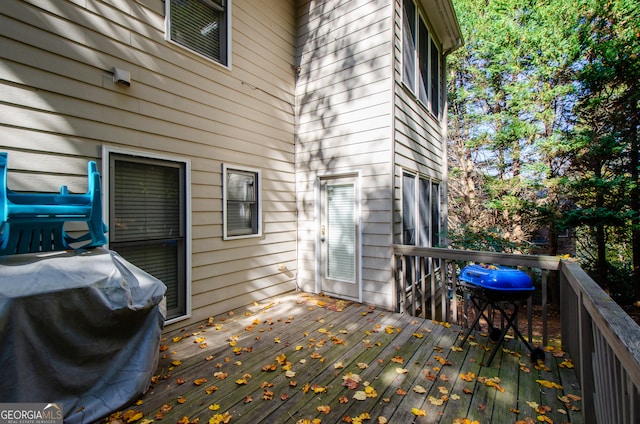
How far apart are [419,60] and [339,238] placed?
3656mm

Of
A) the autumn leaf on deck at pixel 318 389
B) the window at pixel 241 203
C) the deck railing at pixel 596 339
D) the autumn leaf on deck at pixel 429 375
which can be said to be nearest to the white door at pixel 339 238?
the deck railing at pixel 596 339

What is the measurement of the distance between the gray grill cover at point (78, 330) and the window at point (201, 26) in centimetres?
283

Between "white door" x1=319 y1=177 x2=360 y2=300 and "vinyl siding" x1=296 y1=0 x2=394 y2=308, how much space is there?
0.15m

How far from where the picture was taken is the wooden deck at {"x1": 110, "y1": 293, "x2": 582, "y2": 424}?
205 centimetres

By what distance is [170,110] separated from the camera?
3.42 metres

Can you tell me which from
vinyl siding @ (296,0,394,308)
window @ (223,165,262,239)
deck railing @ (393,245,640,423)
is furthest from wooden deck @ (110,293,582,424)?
window @ (223,165,262,239)

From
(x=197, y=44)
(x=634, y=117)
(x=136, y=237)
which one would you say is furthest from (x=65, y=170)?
(x=634, y=117)

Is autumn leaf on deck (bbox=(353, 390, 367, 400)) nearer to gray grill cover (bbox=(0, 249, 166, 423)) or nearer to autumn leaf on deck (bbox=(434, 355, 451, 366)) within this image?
autumn leaf on deck (bbox=(434, 355, 451, 366))

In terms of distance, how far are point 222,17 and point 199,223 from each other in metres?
2.89

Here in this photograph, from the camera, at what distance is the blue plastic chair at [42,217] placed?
75.6 inches

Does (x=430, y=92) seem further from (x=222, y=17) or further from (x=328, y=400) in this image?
(x=328, y=400)

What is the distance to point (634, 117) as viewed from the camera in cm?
615

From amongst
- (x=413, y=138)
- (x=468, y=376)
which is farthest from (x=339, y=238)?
(x=468, y=376)

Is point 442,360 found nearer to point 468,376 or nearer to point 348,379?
point 468,376
